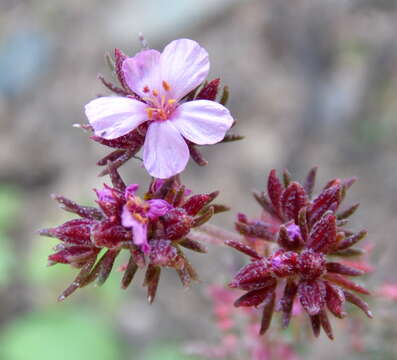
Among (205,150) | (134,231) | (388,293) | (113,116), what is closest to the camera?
(134,231)

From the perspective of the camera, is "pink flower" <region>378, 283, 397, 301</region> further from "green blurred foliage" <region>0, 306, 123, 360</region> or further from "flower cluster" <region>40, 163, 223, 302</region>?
"green blurred foliage" <region>0, 306, 123, 360</region>

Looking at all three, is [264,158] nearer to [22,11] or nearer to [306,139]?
[306,139]

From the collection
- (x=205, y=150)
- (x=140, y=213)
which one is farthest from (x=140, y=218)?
(x=205, y=150)

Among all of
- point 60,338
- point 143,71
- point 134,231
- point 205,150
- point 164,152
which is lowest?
point 60,338

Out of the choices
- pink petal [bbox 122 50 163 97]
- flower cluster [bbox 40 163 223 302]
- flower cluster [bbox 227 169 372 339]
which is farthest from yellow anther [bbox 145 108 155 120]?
Result: flower cluster [bbox 227 169 372 339]

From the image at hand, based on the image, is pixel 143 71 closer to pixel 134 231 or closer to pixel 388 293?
pixel 134 231

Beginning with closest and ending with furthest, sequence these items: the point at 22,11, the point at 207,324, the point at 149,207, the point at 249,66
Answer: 1. the point at 149,207
2. the point at 207,324
3. the point at 249,66
4. the point at 22,11

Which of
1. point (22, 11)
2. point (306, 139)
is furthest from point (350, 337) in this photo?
point (22, 11)
